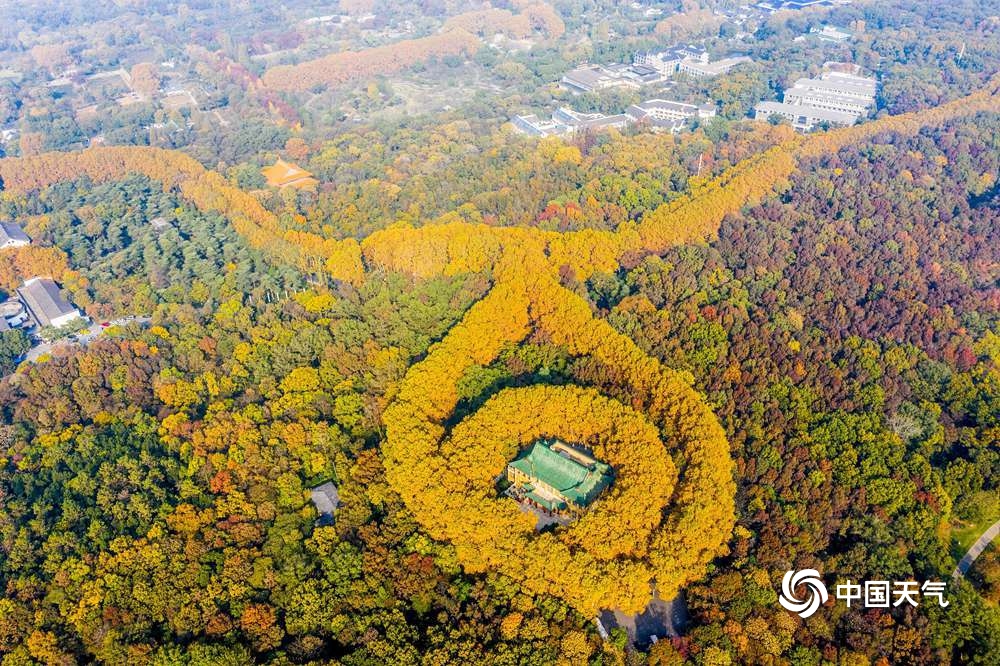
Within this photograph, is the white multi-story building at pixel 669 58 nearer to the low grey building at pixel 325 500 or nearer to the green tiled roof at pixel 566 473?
the green tiled roof at pixel 566 473

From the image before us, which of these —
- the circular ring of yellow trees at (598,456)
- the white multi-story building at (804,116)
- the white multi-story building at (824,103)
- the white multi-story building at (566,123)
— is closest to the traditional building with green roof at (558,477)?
the circular ring of yellow trees at (598,456)

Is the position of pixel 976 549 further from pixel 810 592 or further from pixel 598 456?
pixel 598 456

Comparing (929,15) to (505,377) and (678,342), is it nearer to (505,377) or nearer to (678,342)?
(678,342)

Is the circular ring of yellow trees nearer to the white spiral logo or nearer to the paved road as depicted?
the white spiral logo

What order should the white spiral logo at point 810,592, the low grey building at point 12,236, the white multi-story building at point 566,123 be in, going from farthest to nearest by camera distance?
1. the white multi-story building at point 566,123
2. the low grey building at point 12,236
3. the white spiral logo at point 810,592

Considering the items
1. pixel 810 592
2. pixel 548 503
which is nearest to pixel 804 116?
pixel 810 592

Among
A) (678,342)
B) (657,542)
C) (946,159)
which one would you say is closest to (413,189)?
(678,342)
